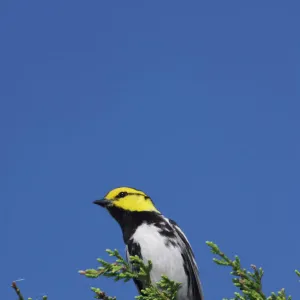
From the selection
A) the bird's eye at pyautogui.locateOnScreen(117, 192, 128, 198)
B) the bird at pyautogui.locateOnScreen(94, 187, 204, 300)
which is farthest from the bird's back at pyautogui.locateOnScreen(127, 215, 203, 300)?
the bird's eye at pyautogui.locateOnScreen(117, 192, 128, 198)

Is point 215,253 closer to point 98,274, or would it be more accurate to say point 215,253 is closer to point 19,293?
point 98,274

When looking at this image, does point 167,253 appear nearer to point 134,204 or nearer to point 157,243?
point 157,243

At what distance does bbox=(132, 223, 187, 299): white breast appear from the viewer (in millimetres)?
8617

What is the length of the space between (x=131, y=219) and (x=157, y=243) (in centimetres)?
83

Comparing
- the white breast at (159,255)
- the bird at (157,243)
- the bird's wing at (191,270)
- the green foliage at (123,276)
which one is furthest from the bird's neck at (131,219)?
the green foliage at (123,276)

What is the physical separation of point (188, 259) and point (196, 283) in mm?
391

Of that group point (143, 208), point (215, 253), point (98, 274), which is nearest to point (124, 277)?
point (98, 274)

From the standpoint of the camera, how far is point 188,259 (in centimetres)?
906

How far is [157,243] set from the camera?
8.71 m

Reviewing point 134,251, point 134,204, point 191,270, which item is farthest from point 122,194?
point 191,270

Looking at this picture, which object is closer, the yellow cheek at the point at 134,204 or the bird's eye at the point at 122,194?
the yellow cheek at the point at 134,204

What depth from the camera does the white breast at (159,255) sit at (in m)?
8.62

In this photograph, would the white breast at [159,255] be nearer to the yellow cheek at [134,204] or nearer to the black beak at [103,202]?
the yellow cheek at [134,204]

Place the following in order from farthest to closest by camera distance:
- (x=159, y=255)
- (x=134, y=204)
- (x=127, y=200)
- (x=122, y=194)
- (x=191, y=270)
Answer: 1. (x=122, y=194)
2. (x=127, y=200)
3. (x=134, y=204)
4. (x=191, y=270)
5. (x=159, y=255)
